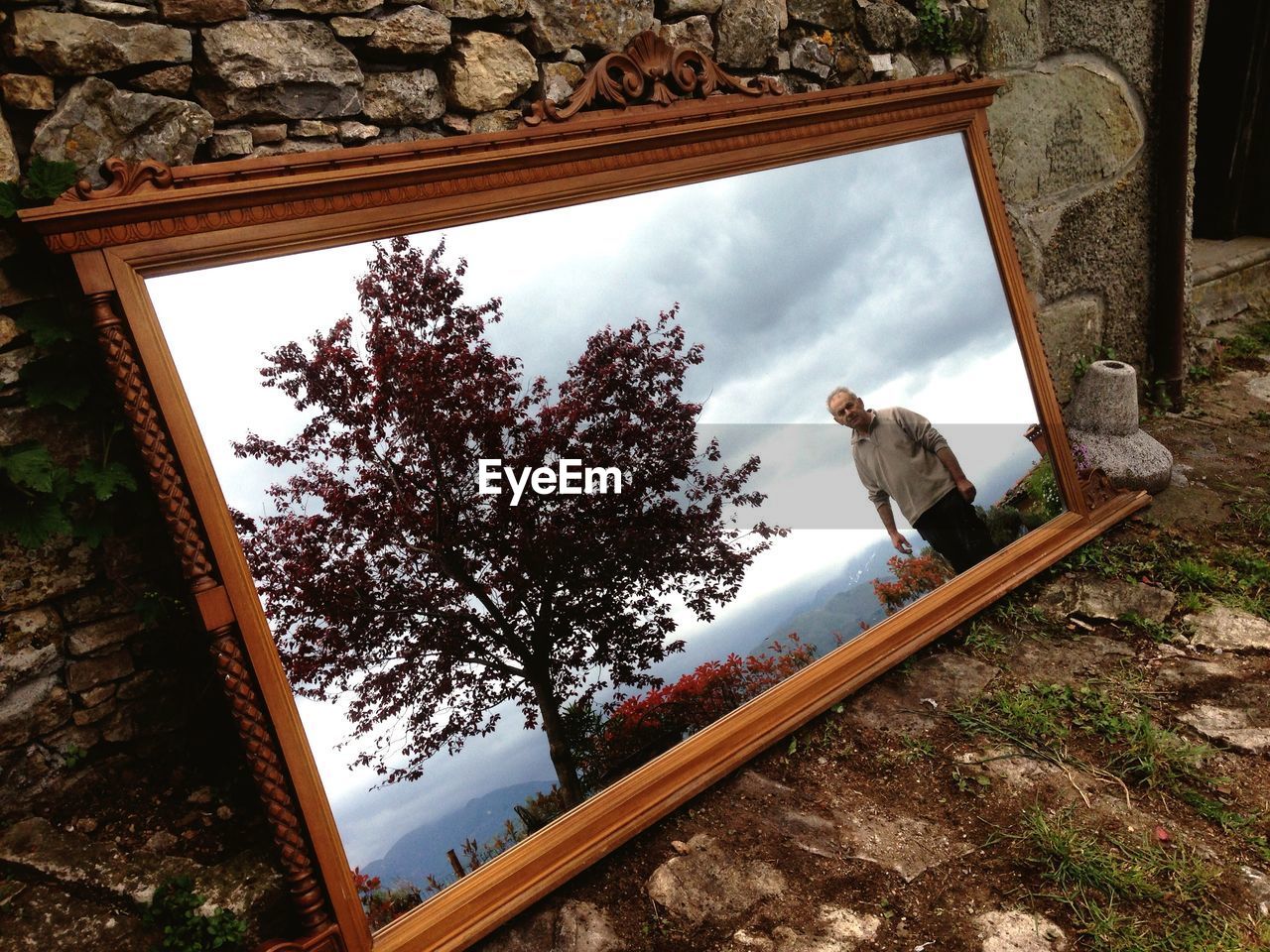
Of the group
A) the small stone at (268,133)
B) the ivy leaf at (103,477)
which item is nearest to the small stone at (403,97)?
the small stone at (268,133)

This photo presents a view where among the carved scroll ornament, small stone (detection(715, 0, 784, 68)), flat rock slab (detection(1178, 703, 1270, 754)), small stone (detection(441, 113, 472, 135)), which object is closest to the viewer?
the carved scroll ornament

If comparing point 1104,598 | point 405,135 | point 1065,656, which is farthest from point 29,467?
point 1104,598

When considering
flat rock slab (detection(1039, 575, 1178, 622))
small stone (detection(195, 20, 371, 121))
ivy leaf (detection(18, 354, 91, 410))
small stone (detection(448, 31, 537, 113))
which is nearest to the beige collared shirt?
flat rock slab (detection(1039, 575, 1178, 622))

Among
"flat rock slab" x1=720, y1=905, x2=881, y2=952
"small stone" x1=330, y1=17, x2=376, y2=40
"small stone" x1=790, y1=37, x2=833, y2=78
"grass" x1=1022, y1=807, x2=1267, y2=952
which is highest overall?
"small stone" x1=330, y1=17, x2=376, y2=40

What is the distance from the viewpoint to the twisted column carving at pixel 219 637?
5.85 ft

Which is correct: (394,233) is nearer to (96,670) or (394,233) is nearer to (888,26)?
(96,670)

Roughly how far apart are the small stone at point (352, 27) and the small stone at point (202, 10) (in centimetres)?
21

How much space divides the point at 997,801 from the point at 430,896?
1534 millimetres

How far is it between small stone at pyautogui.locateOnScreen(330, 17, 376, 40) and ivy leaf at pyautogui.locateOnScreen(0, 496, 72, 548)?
132cm

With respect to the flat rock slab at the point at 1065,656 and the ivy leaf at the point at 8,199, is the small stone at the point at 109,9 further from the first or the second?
the flat rock slab at the point at 1065,656

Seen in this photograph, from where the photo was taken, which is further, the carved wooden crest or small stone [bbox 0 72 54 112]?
the carved wooden crest

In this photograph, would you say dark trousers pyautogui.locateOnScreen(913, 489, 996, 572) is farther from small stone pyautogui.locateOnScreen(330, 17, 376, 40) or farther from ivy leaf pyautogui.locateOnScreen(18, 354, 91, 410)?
ivy leaf pyautogui.locateOnScreen(18, 354, 91, 410)

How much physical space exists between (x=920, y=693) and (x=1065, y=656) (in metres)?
0.57

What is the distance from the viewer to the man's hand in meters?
3.03
